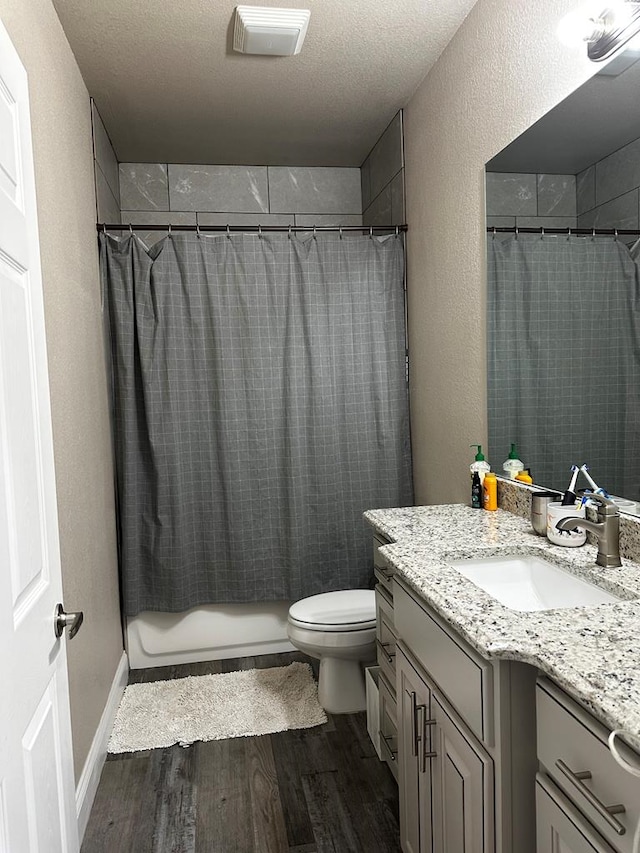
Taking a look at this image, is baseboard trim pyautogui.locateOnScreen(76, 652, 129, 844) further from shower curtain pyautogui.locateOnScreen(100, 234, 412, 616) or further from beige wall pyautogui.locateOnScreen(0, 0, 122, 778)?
shower curtain pyautogui.locateOnScreen(100, 234, 412, 616)

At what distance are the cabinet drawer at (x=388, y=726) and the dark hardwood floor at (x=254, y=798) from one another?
4.2 inches

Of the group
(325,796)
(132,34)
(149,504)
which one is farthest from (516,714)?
(132,34)

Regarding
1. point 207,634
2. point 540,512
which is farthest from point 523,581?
point 207,634

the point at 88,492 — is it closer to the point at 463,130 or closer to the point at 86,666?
the point at 86,666

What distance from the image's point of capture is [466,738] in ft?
4.15

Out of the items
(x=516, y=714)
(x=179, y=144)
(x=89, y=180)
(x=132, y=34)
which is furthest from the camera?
(x=179, y=144)

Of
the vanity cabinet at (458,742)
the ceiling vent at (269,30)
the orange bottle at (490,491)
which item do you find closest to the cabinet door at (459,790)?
the vanity cabinet at (458,742)

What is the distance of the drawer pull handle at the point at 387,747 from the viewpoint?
2.07 m

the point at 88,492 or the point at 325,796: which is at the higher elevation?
the point at 88,492

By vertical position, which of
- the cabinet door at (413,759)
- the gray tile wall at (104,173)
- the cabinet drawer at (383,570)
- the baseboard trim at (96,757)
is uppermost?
the gray tile wall at (104,173)

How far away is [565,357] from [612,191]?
1.54 feet

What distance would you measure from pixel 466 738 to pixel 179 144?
10.2ft

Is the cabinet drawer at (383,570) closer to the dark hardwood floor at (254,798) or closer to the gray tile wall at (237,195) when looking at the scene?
the dark hardwood floor at (254,798)

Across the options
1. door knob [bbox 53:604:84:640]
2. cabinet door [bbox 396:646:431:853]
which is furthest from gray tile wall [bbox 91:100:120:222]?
cabinet door [bbox 396:646:431:853]
